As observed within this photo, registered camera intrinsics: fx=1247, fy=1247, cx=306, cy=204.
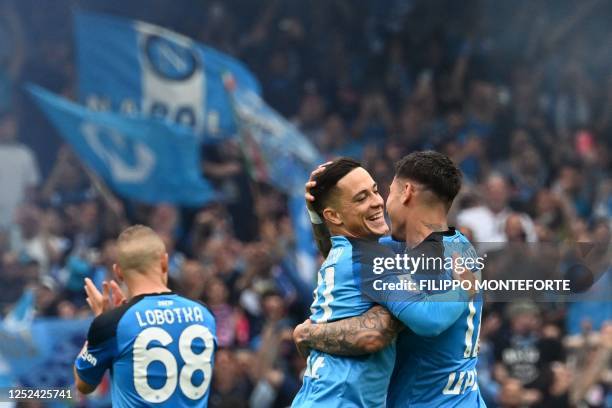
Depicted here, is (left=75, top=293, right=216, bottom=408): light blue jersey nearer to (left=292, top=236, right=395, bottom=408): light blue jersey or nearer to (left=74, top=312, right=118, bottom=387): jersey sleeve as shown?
(left=74, top=312, right=118, bottom=387): jersey sleeve

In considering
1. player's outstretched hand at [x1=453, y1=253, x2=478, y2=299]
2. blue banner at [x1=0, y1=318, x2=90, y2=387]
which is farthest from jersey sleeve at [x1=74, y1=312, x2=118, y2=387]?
blue banner at [x1=0, y1=318, x2=90, y2=387]

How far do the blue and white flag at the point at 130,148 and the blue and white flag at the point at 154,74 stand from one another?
2.09ft


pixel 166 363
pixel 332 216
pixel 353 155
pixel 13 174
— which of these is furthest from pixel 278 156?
pixel 332 216

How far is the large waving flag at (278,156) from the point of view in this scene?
12.0m

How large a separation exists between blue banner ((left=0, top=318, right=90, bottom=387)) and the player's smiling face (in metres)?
4.92

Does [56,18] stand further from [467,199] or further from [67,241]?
[467,199]

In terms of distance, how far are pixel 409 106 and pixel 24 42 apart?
468cm

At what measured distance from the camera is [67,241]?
12.6 m

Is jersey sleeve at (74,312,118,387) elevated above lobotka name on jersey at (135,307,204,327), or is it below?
below

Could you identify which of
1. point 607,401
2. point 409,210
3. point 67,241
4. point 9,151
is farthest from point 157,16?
point 409,210

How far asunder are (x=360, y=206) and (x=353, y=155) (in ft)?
28.8

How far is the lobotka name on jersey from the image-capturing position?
6.20 meters

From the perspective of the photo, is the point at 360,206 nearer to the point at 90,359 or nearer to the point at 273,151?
the point at 90,359

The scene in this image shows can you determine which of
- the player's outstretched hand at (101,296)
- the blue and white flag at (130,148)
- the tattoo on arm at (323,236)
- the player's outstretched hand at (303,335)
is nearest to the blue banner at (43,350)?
the blue and white flag at (130,148)
